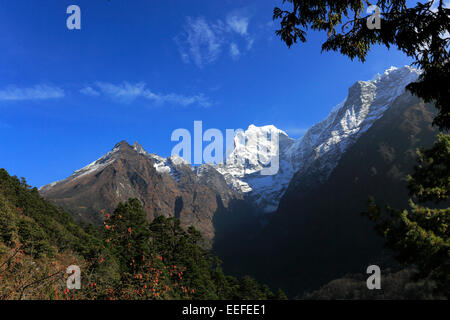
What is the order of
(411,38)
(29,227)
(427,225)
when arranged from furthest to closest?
1. (29,227)
2. (427,225)
3. (411,38)

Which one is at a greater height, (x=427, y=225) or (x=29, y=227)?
(x=427, y=225)

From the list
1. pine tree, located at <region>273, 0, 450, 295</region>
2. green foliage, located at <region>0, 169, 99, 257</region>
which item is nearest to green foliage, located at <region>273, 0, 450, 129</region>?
pine tree, located at <region>273, 0, 450, 295</region>

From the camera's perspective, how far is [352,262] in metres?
123

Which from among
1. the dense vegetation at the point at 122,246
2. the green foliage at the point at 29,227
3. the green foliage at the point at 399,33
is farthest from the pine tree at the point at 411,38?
the green foliage at the point at 29,227

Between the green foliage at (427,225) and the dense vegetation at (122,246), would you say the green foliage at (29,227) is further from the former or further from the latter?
the green foliage at (427,225)

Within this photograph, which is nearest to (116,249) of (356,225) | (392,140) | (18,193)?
(18,193)

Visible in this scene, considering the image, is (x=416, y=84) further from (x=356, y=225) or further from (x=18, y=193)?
(x=356, y=225)

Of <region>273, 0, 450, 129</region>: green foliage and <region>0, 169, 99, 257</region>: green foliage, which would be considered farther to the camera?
<region>0, 169, 99, 257</region>: green foliage

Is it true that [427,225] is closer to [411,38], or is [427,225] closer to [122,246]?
[411,38]

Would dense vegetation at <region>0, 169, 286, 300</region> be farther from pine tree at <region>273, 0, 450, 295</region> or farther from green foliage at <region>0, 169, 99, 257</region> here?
pine tree at <region>273, 0, 450, 295</region>

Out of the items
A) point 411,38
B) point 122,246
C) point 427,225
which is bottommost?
point 122,246

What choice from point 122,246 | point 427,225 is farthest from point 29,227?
point 427,225

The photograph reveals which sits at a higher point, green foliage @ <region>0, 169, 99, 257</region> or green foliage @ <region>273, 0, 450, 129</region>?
green foliage @ <region>273, 0, 450, 129</region>
